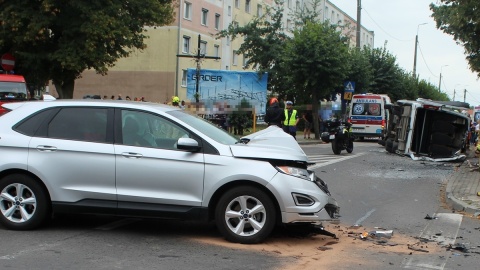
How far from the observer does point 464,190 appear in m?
11.9

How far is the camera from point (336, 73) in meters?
31.1

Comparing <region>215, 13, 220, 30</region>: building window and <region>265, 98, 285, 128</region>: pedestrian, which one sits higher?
<region>215, 13, 220, 30</region>: building window

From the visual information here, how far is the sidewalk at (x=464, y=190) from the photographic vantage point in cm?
991

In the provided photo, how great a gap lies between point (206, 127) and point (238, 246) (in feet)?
5.32

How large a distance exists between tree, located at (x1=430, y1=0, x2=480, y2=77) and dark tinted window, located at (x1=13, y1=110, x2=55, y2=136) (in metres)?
11.9

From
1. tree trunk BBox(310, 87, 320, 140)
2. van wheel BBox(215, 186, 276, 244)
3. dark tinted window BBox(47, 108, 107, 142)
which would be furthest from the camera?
tree trunk BBox(310, 87, 320, 140)

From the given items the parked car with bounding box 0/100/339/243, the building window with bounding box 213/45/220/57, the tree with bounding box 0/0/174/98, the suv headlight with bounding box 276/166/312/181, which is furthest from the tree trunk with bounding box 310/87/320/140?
the suv headlight with bounding box 276/166/312/181

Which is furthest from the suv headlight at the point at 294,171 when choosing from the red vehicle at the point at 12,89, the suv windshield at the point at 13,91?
the suv windshield at the point at 13,91

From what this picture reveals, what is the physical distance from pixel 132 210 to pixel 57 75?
2021 cm

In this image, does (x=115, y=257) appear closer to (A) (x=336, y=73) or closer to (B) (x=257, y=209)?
(B) (x=257, y=209)

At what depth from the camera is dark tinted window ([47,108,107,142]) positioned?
7012mm

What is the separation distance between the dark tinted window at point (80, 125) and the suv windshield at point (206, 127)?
863 mm

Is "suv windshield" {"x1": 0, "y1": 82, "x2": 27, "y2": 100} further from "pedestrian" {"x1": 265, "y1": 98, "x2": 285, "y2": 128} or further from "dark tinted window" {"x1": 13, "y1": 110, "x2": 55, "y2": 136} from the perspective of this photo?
"dark tinted window" {"x1": 13, "y1": 110, "x2": 55, "y2": 136}

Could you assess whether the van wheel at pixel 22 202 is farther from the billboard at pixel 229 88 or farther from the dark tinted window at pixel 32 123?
the billboard at pixel 229 88
